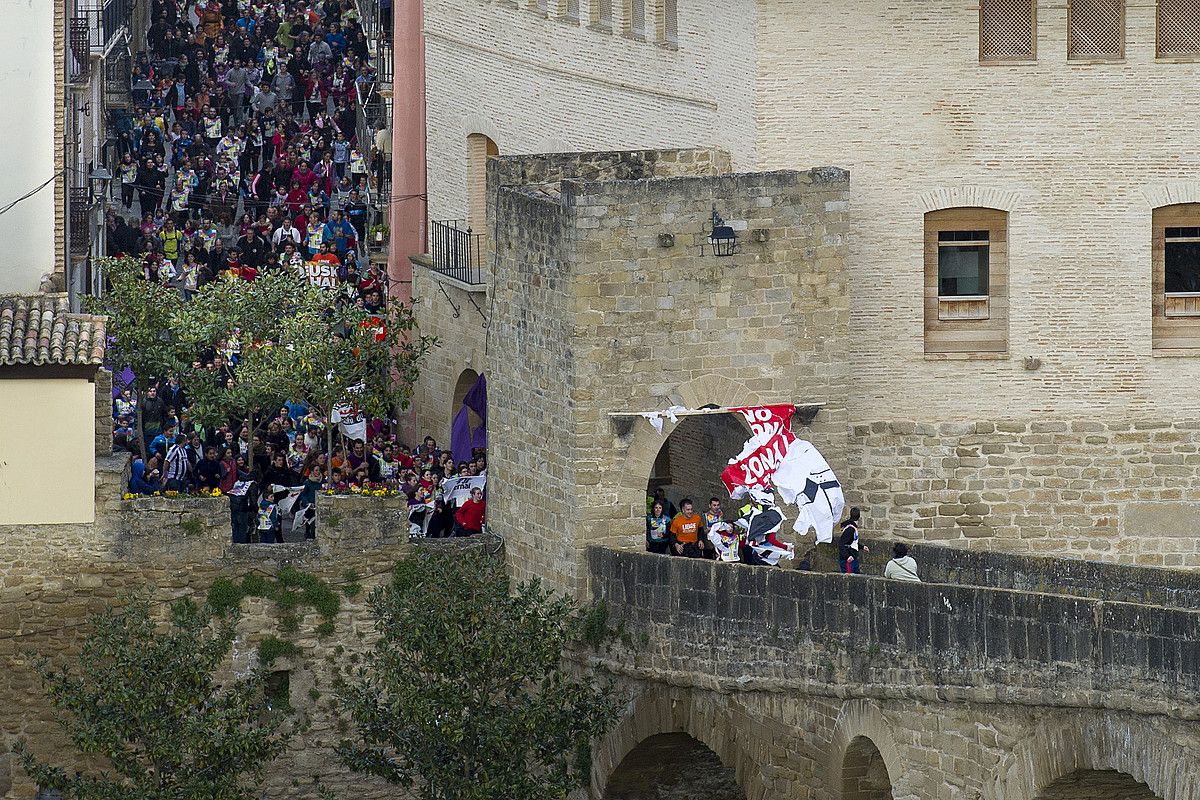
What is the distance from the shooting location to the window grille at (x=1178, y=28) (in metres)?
42.8

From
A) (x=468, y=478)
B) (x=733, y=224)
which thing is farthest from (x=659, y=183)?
(x=468, y=478)

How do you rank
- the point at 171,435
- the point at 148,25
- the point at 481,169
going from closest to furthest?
the point at 171,435
the point at 481,169
the point at 148,25

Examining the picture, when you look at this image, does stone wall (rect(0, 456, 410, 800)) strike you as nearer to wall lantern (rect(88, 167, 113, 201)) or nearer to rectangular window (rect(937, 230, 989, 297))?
rectangular window (rect(937, 230, 989, 297))

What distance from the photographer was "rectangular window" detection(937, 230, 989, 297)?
4319 centimetres

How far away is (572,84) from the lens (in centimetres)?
4784

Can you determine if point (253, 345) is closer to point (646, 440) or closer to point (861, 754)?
point (646, 440)

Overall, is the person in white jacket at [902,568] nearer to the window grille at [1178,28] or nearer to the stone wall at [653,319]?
the stone wall at [653,319]

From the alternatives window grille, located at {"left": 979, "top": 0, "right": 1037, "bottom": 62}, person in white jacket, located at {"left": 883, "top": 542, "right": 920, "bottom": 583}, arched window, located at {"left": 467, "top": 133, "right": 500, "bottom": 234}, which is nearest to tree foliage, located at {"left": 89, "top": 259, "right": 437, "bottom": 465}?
arched window, located at {"left": 467, "top": 133, "right": 500, "bottom": 234}

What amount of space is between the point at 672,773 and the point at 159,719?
21.4 feet

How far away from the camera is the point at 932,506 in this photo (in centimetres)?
4322

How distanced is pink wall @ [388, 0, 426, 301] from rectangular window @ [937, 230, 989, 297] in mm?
12933

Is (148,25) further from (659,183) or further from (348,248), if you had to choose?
(659,183)

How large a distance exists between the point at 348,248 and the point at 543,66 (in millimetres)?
11348

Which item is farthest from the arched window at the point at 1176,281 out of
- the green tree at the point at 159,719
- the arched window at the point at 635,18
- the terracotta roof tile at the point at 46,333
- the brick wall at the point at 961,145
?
the terracotta roof tile at the point at 46,333
